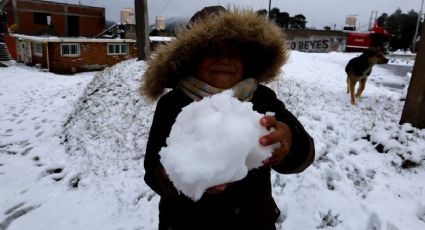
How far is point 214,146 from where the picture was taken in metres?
1.05

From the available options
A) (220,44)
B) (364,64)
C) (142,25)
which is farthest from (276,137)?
(142,25)

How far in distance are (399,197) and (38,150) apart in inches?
257

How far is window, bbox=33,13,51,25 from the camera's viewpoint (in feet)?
114

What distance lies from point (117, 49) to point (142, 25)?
15.5 meters

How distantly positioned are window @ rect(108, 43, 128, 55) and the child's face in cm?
2626

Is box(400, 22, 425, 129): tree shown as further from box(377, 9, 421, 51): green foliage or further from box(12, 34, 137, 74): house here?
box(377, 9, 421, 51): green foliage

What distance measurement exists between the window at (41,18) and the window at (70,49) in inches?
577

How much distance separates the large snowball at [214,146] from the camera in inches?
41.2

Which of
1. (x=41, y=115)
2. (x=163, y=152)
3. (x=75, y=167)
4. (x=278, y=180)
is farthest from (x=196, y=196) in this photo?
(x=41, y=115)

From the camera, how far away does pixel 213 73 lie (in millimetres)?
1666

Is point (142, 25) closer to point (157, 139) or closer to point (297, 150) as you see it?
point (157, 139)

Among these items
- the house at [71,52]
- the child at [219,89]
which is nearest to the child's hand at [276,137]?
the child at [219,89]

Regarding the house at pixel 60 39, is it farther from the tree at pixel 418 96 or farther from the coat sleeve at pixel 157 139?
the coat sleeve at pixel 157 139

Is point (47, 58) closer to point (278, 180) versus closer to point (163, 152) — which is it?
point (278, 180)
